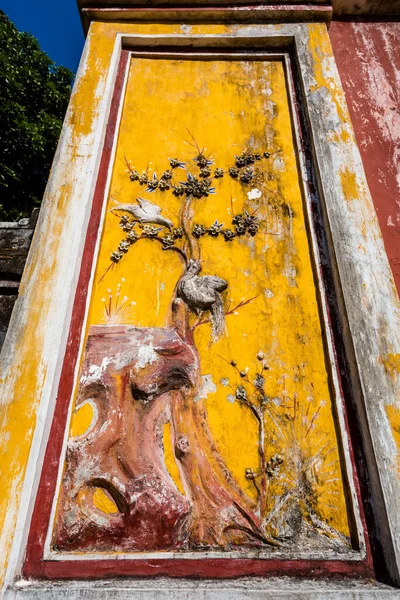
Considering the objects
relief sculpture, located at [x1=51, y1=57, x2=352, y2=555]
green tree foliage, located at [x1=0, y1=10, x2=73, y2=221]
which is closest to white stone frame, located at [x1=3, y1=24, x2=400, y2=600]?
relief sculpture, located at [x1=51, y1=57, x2=352, y2=555]

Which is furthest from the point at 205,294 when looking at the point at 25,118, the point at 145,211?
the point at 25,118

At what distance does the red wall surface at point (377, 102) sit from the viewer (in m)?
3.17

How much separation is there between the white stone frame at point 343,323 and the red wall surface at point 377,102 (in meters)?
0.19

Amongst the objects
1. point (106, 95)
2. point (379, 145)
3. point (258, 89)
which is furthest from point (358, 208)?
point (106, 95)

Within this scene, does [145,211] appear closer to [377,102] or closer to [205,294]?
[205,294]

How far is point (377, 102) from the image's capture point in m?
3.75

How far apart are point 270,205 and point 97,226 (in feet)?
3.90

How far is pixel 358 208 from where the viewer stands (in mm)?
2986

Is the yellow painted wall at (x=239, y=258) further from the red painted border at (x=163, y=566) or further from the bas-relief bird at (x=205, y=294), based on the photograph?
the red painted border at (x=163, y=566)

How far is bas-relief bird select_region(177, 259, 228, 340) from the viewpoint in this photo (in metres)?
2.73

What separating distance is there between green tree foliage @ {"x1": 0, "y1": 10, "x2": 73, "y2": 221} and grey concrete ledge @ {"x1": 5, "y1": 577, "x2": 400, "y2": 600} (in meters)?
8.90

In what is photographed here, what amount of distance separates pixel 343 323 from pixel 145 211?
1494mm

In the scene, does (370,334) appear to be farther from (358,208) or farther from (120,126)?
(120,126)

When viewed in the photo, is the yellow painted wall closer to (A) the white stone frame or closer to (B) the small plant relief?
(B) the small plant relief
